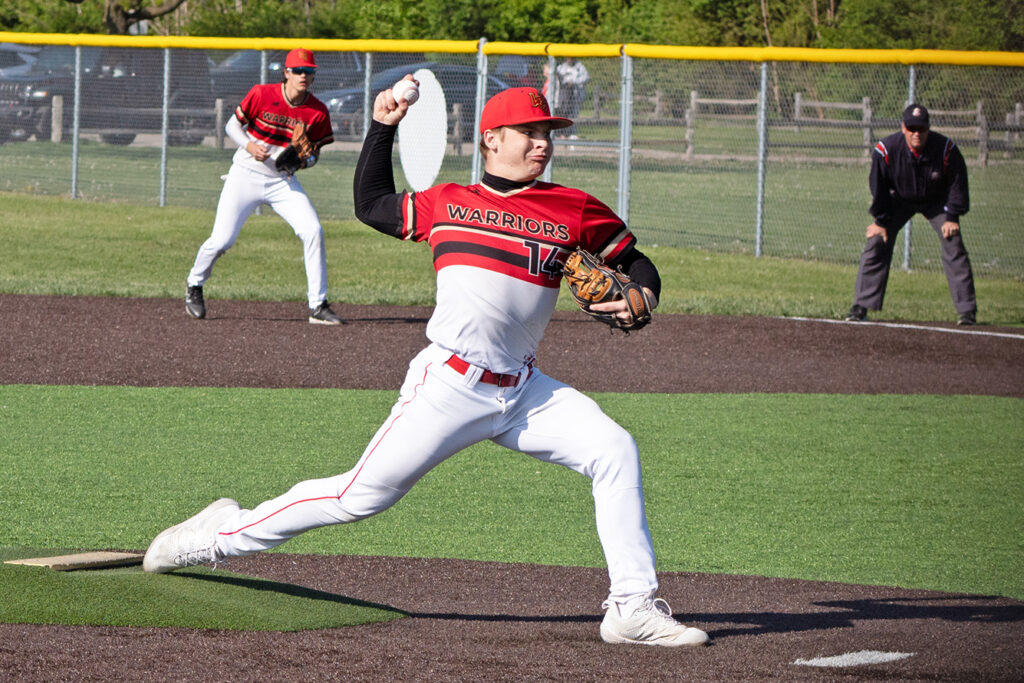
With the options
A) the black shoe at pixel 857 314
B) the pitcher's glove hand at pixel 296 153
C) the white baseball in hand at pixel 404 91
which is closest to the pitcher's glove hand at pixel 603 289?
the white baseball in hand at pixel 404 91

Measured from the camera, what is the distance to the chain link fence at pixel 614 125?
1944 centimetres

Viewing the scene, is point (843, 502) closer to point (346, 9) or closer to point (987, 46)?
point (987, 46)

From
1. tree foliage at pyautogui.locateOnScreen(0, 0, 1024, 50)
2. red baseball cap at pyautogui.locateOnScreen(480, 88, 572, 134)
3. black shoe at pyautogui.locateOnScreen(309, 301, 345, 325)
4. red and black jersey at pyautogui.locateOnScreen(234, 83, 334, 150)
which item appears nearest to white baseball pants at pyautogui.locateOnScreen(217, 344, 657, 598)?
red baseball cap at pyautogui.locateOnScreen(480, 88, 572, 134)

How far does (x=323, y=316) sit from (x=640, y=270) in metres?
8.16

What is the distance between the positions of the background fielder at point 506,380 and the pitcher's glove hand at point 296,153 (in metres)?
7.07

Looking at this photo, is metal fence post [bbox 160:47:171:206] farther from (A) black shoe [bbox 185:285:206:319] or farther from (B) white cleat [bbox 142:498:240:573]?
(B) white cleat [bbox 142:498:240:573]

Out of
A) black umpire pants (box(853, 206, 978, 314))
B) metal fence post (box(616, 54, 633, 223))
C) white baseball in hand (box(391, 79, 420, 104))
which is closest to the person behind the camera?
white baseball in hand (box(391, 79, 420, 104))

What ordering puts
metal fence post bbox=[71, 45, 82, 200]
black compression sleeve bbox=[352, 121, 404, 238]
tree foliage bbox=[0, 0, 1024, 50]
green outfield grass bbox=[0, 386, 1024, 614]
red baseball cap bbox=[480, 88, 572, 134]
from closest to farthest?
red baseball cap bbox=[480, 88, 572, 134]
black compression sleeve bbox=[352, 121, 404, 238]
green outfield grass bbox=[0, 386, 1024, 614]
metal fence post bbox=[71, 45, 82, 200]
tree foliage bbox=[0, 0, 1024, 50]

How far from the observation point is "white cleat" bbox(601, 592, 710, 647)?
473 centimetres

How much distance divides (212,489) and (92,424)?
6.13 feet

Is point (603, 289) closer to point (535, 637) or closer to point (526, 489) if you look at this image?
point (535, 637)

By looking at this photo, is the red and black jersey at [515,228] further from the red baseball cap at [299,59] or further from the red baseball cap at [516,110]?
the red baseball cap at [299,59]

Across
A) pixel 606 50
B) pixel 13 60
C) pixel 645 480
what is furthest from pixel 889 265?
pixel 13 60

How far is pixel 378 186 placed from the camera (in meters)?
5.12
